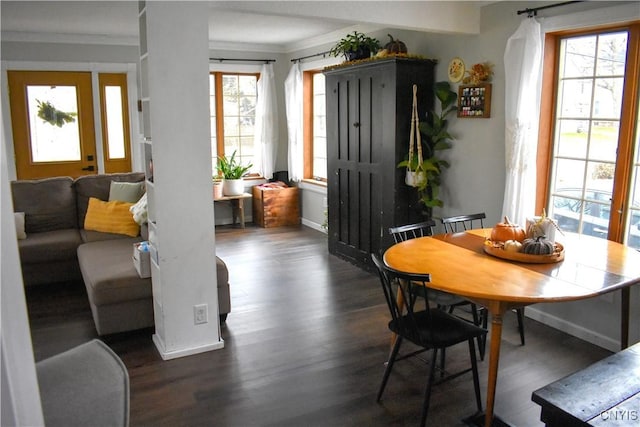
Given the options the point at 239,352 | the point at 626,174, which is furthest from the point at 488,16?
the point at 239,352

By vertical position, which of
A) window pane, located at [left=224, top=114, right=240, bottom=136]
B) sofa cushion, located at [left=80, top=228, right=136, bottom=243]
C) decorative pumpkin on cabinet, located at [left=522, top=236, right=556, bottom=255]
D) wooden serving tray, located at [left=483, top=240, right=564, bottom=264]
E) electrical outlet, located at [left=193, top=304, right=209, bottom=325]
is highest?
window pane, located at [left=224, top=114, right=240, bottom=136]

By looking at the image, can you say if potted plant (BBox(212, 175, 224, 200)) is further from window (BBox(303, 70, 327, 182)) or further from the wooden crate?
window (BBox(303, 70, 327, 182))

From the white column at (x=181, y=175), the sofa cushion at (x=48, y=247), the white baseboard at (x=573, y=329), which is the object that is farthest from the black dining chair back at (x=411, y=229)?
the sofa cushion at (x=48, y=247)

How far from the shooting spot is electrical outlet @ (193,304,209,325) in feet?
10.8

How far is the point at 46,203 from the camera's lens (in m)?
4.92

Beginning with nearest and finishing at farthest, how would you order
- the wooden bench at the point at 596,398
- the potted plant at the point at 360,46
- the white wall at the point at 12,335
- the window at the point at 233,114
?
the white wall at the point at 12,335 → the wooden bench at the point at 596,398 → the potted plant at the point at 360,46 → the window at the point at 233,114

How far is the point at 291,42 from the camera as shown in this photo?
6.90 metres

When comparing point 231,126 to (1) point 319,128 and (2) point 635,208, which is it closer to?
(1) point 319,128

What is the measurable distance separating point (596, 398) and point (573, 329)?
7.68 ft

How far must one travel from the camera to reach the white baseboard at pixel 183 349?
324 centimetres

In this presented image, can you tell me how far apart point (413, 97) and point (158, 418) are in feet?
10.6

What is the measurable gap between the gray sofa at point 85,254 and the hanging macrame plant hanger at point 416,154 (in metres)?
1.80

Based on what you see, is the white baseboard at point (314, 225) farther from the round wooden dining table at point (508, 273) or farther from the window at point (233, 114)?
the round wooden dining table at point (508, 273)

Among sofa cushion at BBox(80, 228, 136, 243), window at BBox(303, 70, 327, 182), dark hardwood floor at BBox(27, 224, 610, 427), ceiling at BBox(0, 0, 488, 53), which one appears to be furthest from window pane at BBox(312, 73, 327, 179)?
sofa cushion at BBox(80, 228, 136, 243)
